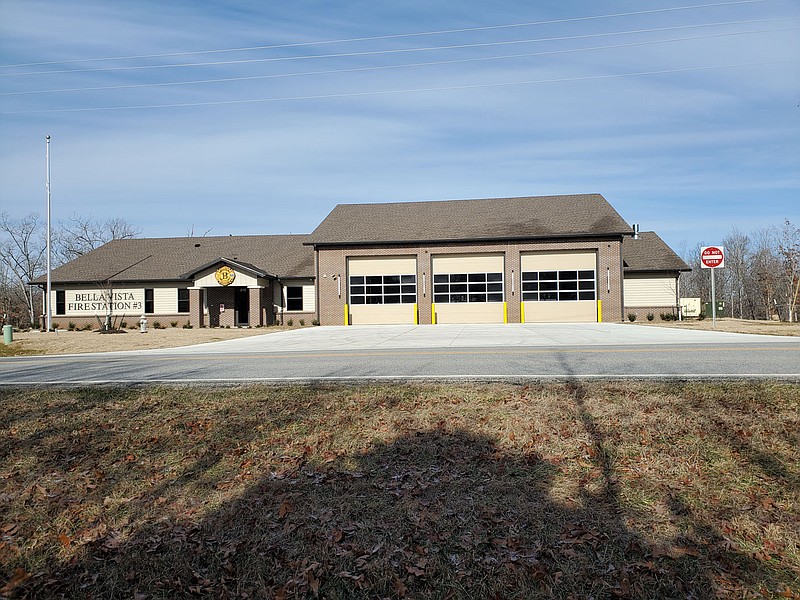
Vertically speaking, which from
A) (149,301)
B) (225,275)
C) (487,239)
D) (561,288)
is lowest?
(149,301)

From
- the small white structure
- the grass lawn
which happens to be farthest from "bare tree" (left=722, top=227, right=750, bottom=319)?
the grass lawn

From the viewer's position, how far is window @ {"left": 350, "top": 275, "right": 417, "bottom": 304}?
3609 cm

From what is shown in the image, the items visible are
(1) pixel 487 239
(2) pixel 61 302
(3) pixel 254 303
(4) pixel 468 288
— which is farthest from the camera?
(2) pixel 61 302

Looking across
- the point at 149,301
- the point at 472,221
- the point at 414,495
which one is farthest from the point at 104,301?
the point at 414,495

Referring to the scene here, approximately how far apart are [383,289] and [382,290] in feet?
0.25

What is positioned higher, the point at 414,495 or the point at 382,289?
the point at 382,289

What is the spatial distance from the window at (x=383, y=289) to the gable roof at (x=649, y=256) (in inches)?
502

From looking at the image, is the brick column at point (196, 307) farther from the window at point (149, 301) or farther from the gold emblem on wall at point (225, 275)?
the window at point (149, 301)

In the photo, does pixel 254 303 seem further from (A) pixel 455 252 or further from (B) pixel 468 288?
(B) pixel 468 288

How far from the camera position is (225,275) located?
37156 millimetres

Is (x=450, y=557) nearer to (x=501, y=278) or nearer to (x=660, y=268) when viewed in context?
(x=501, y=278)

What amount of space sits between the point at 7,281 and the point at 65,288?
30088 mm

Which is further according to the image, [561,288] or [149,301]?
[149,301]

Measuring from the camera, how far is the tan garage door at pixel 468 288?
35.3 metres
